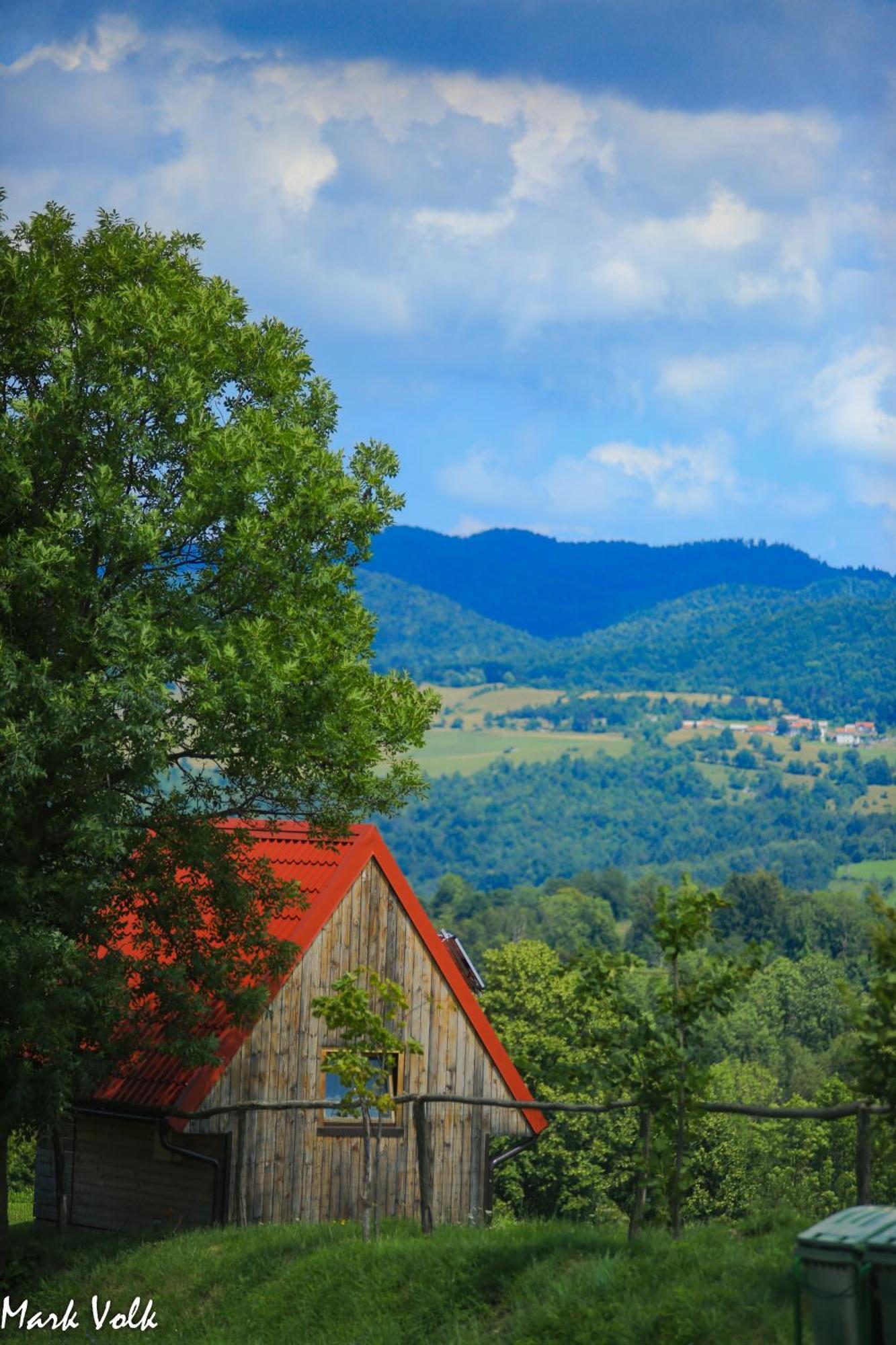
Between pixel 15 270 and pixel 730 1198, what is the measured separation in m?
49.5

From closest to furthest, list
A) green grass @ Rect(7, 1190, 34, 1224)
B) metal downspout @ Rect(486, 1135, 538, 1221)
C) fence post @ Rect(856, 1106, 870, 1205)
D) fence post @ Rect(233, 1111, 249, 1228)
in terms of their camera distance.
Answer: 1. fence post @ Rect(856, 1106, 870, 1205)
2. fence post @ Rect(233, 1111, 249, 1228)
3. metal downspout @ Rect(486, 1135, 538, 1221)
4. green grass @ Rect(7, 1190, 34, 1224)

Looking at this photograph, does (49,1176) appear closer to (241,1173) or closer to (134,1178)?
(134,1178)

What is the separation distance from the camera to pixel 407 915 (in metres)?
22.2

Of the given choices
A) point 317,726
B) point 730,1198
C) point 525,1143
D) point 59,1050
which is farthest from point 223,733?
point 730,1198

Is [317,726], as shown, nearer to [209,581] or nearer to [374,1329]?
[209,581]

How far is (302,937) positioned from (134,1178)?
4.13 m

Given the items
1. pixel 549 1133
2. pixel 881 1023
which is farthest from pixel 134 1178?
pixel 549 1133

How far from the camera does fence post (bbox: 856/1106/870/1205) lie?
35.1ft

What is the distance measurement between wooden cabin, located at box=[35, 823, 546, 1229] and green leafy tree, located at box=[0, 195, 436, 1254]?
4.94ft

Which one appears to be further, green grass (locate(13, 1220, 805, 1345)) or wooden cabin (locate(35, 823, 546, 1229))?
wooden cabin (locate(35, 823, 546, 1229))

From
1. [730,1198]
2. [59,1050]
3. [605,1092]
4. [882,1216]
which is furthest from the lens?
[730,1198]

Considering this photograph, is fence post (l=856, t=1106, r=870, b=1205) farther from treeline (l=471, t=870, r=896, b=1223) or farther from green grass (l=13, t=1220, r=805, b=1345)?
green grass (l=13, t=1220, r=805, b=1345)

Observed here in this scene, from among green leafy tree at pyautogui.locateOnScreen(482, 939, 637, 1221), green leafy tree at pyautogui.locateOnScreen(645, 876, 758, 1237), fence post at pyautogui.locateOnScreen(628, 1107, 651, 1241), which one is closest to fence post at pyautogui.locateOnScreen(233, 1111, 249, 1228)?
fence post at pyautogui.locateOnScreen(628, 1107, 651, 1241)

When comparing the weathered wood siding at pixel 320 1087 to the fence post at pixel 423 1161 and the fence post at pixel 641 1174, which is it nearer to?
the fence post at pixel 423 1161
